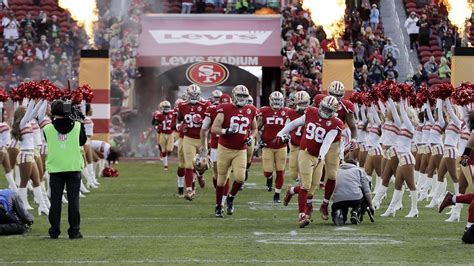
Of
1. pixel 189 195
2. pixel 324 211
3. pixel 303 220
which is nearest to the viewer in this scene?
pixel 303 220

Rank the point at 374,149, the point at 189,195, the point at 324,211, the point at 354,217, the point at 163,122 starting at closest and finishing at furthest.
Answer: the point at 354,217 < the point at 324,211 < the point at 189,195 < the point at 374,149 < the point at 163,122

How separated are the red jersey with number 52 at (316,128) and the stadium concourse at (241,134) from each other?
24 mm

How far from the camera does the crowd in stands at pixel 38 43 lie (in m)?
40.0

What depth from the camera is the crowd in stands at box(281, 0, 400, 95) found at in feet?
121

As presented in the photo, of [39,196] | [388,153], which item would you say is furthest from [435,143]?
[39,196]

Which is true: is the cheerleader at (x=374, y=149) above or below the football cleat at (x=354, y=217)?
above

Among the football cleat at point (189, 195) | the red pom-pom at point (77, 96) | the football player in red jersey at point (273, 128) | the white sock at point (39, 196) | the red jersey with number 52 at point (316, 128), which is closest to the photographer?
the red jersey with number 52 at point (316, 128)

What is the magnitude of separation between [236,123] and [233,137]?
0.22 m

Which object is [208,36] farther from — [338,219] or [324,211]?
[338,219]

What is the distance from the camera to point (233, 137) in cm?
1912

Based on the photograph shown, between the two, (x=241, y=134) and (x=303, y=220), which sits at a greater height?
(x=241, y=134)

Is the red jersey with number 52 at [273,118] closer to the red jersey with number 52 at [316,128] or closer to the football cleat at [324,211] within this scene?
the football cleat at [324,211]

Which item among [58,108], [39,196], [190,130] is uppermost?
[58,108]

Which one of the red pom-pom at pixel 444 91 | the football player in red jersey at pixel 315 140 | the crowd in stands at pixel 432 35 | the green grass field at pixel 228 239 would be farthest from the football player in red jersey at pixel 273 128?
the crowd in stands at pixel 432 35
